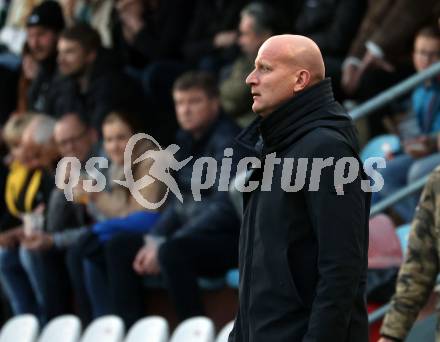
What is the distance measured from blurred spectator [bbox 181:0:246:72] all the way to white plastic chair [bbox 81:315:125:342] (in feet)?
8.72

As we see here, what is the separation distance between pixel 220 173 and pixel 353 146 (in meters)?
3.58

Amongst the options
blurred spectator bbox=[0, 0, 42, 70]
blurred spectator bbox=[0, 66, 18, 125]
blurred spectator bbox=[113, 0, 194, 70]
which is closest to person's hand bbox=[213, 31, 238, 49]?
blurred spectator bbox=[113, 0, 194, 70]

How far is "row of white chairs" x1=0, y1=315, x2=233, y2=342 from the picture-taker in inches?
240

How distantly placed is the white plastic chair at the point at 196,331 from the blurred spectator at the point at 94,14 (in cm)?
422

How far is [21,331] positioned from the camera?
23.5 ft

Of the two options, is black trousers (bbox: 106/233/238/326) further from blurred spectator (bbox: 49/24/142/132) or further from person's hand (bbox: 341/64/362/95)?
blurred spectator (bbox: 49/24/142/132)

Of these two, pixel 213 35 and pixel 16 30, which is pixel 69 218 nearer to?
pixel 213 35

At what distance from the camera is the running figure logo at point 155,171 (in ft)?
23.3

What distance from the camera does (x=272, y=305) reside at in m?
3.35

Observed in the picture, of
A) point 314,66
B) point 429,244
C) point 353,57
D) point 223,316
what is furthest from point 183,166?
point 314,66

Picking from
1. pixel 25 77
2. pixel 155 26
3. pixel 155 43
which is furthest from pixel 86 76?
pixel 25 77

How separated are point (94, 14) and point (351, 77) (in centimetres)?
344

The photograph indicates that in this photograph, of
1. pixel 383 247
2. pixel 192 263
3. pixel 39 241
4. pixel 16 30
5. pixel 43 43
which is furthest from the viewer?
pixel 16 30

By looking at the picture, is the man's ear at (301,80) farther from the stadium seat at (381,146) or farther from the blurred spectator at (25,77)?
the blurred spectator at (25,77)
